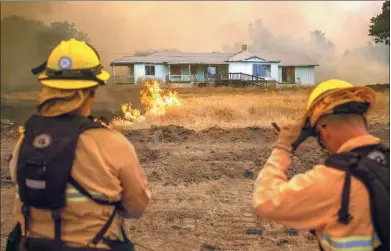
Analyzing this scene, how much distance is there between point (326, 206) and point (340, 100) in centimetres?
46

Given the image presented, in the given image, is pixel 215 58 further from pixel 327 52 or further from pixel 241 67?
pixel 327 52

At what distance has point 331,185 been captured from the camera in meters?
1.60

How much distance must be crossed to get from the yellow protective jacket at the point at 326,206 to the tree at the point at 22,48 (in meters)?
4.91

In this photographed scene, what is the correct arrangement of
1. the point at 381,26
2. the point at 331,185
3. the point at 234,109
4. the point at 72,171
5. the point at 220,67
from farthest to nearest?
1. the point at 234,109
2. the point at 220,67
3. the point at 381,26
4. the point at 72,171
5. the point at 331,185

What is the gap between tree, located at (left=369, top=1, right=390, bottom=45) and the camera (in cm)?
619

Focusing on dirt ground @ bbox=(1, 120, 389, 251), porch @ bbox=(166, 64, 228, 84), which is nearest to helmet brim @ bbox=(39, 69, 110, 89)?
dirt ground @ bbox=(1, 120, 389, 251)

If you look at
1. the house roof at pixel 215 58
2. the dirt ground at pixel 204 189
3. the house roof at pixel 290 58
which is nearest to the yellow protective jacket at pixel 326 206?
the dirt ground at pixel 204 189

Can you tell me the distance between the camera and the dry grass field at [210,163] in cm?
469

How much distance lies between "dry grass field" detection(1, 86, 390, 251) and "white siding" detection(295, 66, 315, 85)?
0.58ft

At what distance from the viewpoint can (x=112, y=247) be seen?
1.88m

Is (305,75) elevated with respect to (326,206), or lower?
elevated

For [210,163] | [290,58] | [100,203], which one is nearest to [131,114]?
[210,163]

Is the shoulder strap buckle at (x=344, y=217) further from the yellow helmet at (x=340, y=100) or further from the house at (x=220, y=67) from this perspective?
the house at (x=220, y=67)

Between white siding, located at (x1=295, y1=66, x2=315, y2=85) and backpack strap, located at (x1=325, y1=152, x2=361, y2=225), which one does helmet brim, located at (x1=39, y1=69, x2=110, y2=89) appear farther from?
white siding, located at (x1=295, y1=66, x2=315, y2=85)
